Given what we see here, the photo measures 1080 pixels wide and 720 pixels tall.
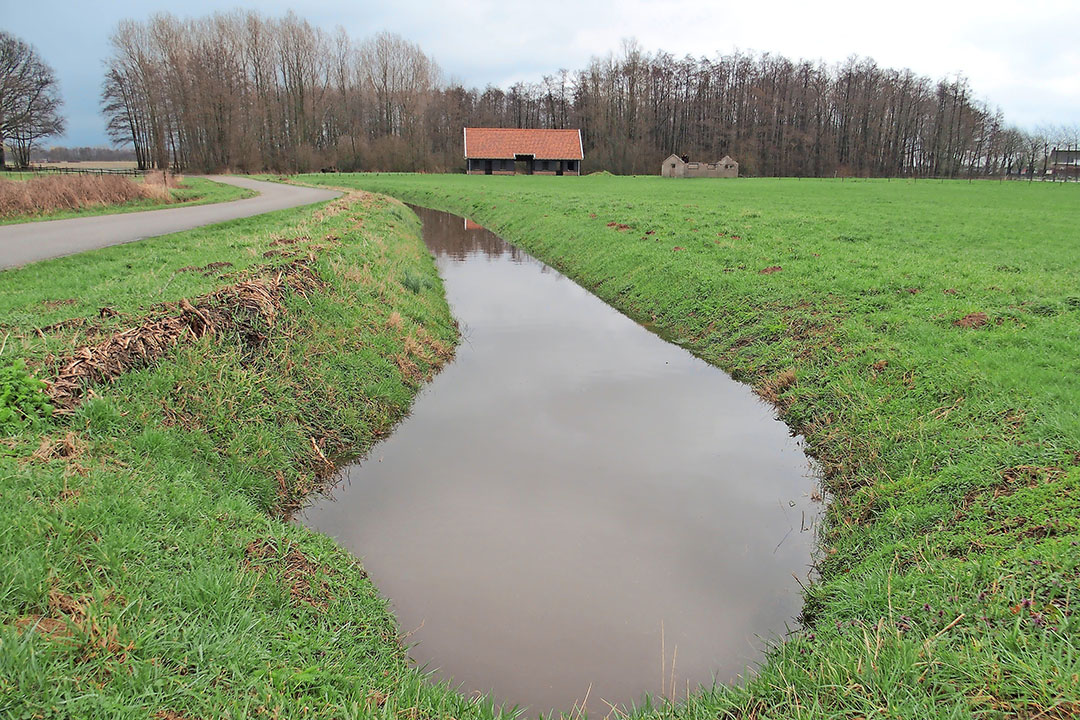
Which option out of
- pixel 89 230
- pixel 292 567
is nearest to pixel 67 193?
pixel 89 230

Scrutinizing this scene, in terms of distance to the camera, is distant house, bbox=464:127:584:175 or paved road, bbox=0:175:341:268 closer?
paved road, bbox=0:175:341:268

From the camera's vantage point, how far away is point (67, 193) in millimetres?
17391

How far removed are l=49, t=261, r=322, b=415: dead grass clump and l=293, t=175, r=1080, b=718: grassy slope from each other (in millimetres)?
4856

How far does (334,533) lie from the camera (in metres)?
5.19

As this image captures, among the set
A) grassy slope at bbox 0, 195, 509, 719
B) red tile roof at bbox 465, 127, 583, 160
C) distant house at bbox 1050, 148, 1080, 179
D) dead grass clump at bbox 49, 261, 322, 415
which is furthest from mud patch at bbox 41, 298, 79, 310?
distant house at bbox 1050, 148, 1080, 179

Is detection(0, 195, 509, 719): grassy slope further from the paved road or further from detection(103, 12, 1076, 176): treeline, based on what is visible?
detection(103, 12, 1076, 176): treeline

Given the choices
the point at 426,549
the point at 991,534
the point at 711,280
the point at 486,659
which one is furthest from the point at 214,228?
the point at 991,534

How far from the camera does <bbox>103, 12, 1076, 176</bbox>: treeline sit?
7206 centimetres

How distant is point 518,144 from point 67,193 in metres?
59.1

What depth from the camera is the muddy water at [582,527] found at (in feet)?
12.8

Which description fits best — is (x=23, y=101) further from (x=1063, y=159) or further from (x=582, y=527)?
(x=1063, y=159)

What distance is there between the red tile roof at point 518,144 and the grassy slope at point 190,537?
66.6 meters

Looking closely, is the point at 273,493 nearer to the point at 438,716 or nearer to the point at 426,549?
the point at 426,549

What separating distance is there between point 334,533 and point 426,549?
2.68 feet
